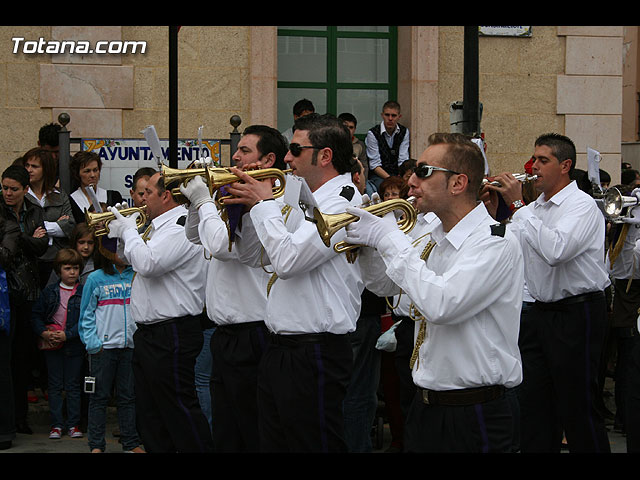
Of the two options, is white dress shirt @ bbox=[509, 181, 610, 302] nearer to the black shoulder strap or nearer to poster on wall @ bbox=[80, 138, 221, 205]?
the black shoulder strap

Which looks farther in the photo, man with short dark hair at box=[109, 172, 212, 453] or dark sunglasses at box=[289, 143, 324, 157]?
man with short dark hair at box=[109, 172, 212, 453]

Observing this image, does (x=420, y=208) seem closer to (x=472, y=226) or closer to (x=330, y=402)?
(x=472, y=226)

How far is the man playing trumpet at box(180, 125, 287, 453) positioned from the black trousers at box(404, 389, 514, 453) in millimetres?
1757

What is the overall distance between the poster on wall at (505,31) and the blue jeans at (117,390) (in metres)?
6.54

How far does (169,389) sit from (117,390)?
65.7 inches

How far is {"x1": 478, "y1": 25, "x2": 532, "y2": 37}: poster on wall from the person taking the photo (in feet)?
39.9

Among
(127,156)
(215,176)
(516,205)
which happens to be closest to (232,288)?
(215,176)

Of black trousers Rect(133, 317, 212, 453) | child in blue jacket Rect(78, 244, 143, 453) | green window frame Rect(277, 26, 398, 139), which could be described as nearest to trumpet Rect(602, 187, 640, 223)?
black trousers Rect(133, 317, 212, 453)

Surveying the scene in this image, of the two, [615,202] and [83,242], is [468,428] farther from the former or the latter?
[83,242]

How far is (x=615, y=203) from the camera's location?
7.17m

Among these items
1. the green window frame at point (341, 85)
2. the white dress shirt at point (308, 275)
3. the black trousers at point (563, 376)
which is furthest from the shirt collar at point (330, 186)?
the green window frame at point (341, 85)

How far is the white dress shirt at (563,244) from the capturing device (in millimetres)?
6234

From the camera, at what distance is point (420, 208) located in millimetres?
4336
